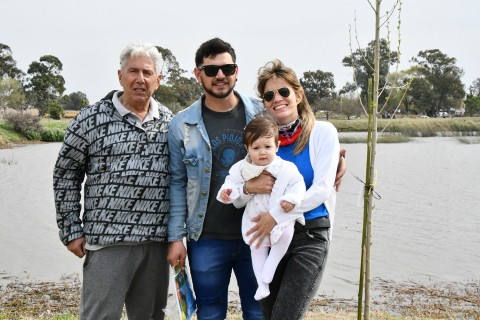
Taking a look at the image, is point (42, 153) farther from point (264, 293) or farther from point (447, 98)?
point (447, 98)

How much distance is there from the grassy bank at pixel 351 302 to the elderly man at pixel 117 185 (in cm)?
212

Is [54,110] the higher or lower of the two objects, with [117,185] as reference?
higher

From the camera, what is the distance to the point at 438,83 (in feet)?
203

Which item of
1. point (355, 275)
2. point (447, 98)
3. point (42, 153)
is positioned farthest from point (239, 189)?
point (447, 98)

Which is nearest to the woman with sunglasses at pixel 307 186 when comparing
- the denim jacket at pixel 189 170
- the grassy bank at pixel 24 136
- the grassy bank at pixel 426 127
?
the denim jacket at pixel 189 170

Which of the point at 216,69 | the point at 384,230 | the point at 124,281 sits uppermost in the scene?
the point at 216,69

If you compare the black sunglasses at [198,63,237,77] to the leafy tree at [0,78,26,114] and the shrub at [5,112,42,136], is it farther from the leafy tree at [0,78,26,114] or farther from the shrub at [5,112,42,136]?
the leafy tree at [0,78,26,114]

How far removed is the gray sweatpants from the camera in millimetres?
2871

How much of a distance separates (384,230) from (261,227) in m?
8.66

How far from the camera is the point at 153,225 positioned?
2.94 meters

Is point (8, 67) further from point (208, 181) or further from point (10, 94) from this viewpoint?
point (208, 181)

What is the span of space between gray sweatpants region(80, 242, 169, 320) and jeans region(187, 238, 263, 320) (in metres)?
0.21

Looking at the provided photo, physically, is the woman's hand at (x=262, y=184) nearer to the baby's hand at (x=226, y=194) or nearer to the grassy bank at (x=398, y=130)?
the baby's hand at (x=226, y=194)

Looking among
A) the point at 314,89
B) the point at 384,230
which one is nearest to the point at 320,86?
the point at 314,89
